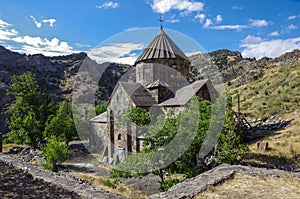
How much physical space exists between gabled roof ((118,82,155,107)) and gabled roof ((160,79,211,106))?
3.73 ft

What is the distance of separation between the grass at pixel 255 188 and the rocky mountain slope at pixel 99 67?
3542 cm

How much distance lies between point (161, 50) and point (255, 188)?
14187 millimetres

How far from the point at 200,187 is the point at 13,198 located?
4569 millimetres

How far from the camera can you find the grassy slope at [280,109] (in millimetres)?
13969

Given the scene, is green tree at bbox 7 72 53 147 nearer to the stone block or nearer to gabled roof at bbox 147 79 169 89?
gabled roof at bbox 147 79 169 89

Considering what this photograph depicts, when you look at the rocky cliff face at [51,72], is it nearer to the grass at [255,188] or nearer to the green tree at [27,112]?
the green tree at [27,112]

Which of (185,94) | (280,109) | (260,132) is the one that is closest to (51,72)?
(280,109)

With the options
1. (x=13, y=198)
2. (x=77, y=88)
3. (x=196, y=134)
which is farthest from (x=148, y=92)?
(x=77, y=88)

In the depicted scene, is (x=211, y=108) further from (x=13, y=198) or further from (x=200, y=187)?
(x=13, y=198)

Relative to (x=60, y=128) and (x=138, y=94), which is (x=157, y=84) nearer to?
(x=138, y=94)

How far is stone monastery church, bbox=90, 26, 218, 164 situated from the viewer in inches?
650

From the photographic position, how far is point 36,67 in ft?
275

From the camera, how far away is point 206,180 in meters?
7.18

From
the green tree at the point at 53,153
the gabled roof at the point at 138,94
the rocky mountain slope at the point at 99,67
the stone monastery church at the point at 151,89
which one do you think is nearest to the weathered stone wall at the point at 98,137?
the stone monastery church at the point at 151,89
